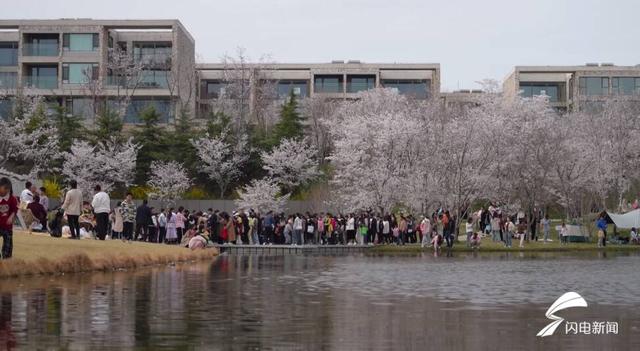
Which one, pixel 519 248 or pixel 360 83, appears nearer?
pixel 519 248

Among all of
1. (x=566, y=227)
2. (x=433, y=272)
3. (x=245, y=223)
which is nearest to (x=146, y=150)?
(x=245, y=223)

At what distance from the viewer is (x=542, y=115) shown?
65312 mm

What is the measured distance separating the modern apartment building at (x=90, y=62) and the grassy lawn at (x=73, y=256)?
5498 cm

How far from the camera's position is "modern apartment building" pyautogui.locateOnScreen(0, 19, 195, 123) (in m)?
81.7

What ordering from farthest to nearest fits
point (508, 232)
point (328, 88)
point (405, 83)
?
point (405, 83) < point (328, 88) < point (508, 232)

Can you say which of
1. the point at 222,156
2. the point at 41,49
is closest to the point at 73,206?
the point at 222,156

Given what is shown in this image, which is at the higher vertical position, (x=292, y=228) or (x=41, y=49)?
(x=41, y=49)

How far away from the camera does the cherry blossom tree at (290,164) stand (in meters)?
67.0

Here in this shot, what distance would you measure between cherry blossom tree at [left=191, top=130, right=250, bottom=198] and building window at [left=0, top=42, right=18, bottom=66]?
2670 cm

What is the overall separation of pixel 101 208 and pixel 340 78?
243 feet

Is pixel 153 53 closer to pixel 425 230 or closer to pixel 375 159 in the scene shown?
pixel 375 159

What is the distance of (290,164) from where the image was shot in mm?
67375

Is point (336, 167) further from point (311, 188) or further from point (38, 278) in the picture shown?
point (38, 278)

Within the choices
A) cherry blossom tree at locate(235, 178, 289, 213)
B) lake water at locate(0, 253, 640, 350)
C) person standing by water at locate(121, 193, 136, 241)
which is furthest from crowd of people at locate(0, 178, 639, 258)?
cherry blossom tree at locate(235, 178, 289, 213)
